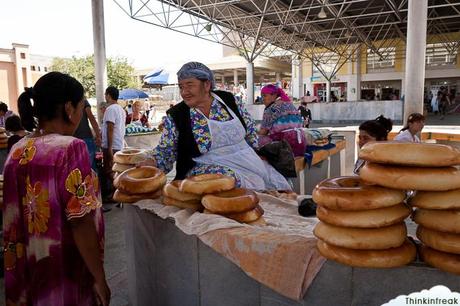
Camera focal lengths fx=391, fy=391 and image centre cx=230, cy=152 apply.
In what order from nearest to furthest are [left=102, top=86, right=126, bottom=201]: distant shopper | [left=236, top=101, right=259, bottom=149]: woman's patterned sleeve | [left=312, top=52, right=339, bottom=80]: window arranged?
[left=236, top=101, right=259, bottom=149]: woman's patterned sleeve < [left=102, top=86, right=126, bottom=201]: distant shopper < [left=312, top=52, right=339, bottom=80]: window

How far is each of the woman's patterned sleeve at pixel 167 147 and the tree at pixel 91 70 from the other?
27.8m

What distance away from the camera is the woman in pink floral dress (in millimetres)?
1515

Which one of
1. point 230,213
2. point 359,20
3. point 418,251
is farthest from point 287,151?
point 359,20

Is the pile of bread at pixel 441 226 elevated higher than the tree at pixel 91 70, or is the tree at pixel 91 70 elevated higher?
the tree at pixel 91 70

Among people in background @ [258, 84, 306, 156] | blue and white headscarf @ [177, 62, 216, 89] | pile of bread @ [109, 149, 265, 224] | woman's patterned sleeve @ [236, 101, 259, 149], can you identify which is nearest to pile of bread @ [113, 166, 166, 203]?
pile of bread @ [109, 149, 265, 224]

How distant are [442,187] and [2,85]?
23.4 m

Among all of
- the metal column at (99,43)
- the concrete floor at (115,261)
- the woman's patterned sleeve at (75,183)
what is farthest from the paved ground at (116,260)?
the metal column at (99,43)

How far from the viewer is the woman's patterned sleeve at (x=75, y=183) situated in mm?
1504

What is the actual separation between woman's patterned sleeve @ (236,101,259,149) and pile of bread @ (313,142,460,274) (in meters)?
1.43

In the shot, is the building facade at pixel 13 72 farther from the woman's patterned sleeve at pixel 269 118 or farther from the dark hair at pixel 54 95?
the dark hair at pixel 54 95

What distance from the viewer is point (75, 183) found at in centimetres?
152

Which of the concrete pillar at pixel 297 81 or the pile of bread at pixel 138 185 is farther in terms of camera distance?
the concrete pillar at pixel 297 81

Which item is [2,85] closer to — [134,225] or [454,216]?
[134,225]

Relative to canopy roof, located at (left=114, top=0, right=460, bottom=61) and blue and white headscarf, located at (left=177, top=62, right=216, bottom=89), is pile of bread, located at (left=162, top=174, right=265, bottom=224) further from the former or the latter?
canopy roof, located at (left=114, top=0, right=460, bottom=61)
